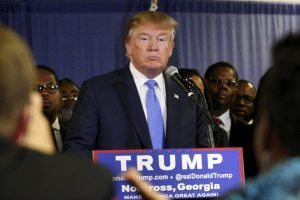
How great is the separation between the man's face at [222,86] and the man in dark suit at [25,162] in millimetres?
4943

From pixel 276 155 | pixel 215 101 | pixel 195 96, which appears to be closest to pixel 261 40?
pixel 215 101

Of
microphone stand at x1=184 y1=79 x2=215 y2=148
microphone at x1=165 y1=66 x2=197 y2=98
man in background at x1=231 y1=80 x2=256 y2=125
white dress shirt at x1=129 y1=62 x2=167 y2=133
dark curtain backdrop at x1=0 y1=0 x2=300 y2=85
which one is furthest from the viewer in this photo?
dark curtain backdrop at x1=0 y1=0 x2=300 y2=85

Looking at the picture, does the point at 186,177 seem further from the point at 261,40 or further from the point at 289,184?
the point at 261,40

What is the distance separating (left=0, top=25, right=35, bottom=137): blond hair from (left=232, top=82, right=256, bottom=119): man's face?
5557mm

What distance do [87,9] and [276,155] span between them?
9.22 meters

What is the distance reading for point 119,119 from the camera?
3609 mm

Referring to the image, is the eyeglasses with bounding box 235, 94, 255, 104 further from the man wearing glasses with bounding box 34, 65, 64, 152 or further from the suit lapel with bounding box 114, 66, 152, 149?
the suit lapel with bounding box 114, 66, 152, 149

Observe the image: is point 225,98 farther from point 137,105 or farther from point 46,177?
point 46,177

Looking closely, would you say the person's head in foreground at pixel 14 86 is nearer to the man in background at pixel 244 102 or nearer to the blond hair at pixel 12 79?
the blond hair at pixel 12 79

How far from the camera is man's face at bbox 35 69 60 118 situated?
18.9 feet

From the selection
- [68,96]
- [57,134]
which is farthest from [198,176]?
[68,96]

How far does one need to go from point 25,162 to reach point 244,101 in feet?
19.1

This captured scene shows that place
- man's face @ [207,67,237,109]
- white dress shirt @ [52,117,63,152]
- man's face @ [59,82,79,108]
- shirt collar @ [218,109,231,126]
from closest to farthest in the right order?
white dress shirt @ [52,117,63,152]
shirt collar @ [218,109,231,126]
man's face @ [207,67,237,109]
man's face @ [59,82,79,108]

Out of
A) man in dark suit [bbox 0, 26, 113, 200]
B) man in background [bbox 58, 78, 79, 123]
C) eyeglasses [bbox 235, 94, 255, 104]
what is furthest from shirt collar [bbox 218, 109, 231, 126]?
man in dark suit [bbox 0, 26, 113, 200]
